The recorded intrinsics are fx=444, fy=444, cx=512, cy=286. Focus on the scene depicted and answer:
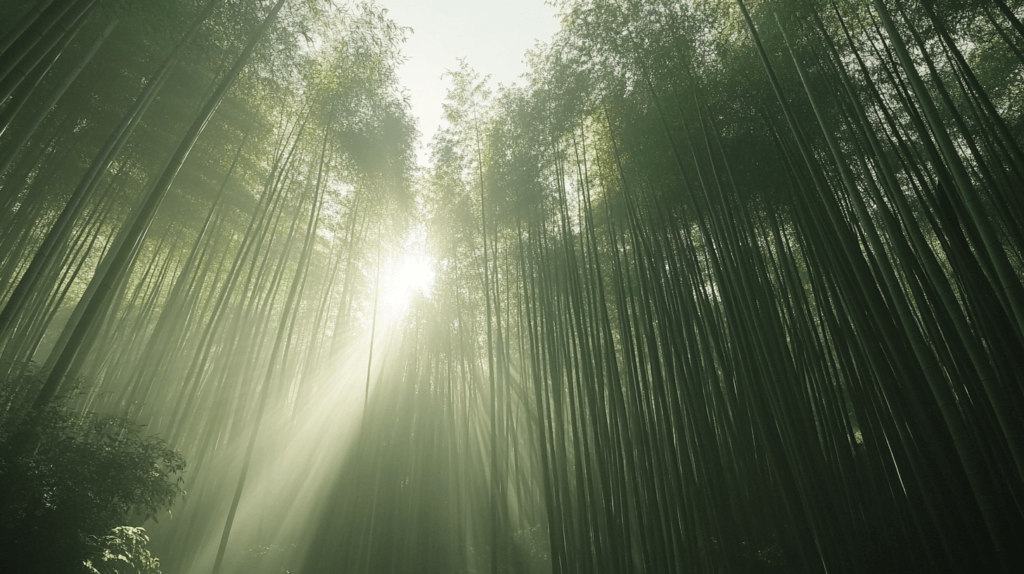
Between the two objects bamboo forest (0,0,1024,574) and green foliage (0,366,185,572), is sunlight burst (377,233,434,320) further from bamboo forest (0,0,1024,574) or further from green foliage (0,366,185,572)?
green foliage (0,366,185,572)

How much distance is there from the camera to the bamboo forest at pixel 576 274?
197 centimetres

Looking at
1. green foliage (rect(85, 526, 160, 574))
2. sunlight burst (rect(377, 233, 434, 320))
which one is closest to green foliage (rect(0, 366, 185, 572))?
green foliage (rect(85, 526, 160, 574))

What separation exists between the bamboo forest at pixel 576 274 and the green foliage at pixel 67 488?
0.01 metres

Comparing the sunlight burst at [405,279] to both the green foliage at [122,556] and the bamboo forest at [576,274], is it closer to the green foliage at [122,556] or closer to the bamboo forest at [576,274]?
the bamboo forest at [576,274]

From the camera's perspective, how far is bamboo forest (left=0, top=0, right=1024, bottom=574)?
6.46ft

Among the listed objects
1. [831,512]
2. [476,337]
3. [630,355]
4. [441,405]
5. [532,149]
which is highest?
[532,149]

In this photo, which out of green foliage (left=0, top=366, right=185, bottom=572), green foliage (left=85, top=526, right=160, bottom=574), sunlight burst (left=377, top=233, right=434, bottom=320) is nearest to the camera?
green foliage (left=0, top=366, right=185, bottom=572)

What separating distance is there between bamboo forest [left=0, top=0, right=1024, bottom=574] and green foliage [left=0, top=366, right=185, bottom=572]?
0.01 m

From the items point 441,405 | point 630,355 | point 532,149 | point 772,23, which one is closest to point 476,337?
point 441,405

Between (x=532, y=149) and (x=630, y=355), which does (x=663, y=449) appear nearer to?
(x=630, y=355)

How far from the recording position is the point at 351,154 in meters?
5.85

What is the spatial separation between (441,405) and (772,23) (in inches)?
239

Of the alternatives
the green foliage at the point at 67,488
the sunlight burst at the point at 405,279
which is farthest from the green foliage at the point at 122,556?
the sunlight burst at the point at 405,279

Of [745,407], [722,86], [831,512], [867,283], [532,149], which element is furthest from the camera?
[532,149]
